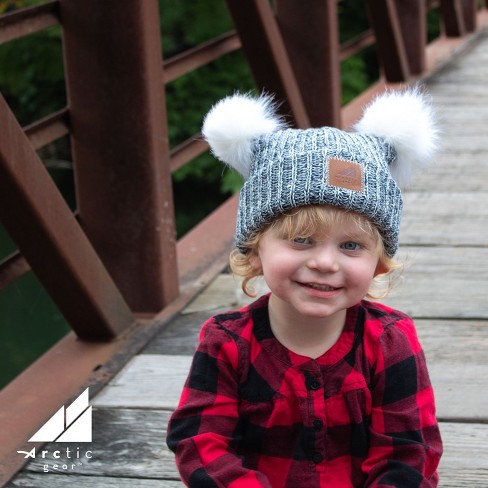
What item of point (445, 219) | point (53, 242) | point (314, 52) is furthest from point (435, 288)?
point (314, 52)

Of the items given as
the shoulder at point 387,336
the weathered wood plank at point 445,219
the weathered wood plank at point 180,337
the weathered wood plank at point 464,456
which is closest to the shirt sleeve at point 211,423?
the shoulder at point 387,336

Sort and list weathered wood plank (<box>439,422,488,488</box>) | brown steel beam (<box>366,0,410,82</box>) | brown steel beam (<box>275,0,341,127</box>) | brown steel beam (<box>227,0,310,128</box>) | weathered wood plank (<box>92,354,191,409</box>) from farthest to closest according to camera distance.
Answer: brown steel beam (<box>366,0,410,82</box>), brown steel beam (<box>275,0,341,127</box>), brown steel beam (<box>227,0,310,128</box>), weathered wood plank (<box>92,354,191,409</box>), weathered wood plank (<box>439,422,488,488</box>)

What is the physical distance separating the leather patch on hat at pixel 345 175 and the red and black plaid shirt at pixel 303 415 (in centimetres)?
26

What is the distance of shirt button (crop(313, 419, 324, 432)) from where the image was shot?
1649 millimetres

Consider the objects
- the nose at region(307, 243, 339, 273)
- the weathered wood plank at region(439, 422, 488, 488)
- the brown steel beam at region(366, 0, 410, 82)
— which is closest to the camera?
the nose at region(307, 243, 339, 273)

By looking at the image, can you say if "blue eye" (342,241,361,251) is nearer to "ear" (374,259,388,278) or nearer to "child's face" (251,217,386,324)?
"child's face" (251,217,386,324)

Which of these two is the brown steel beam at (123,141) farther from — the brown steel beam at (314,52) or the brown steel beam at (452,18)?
the brown steel beam at (452,18)

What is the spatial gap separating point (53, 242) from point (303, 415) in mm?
873

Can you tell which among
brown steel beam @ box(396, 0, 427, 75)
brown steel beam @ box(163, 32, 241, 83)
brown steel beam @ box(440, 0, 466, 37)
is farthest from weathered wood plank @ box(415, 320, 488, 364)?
brown steel beam @ box(440, 0, 466, 37)

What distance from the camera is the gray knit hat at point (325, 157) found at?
159 centimetres

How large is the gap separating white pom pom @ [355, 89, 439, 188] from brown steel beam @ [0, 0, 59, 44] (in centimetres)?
91

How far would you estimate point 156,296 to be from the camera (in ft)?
9.16

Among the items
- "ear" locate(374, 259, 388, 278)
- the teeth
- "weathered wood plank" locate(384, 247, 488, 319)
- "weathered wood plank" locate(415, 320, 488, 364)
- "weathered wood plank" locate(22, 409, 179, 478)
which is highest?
the teeth

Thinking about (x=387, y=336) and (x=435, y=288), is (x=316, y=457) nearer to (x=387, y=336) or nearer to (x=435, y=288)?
(x=387, y=336)
